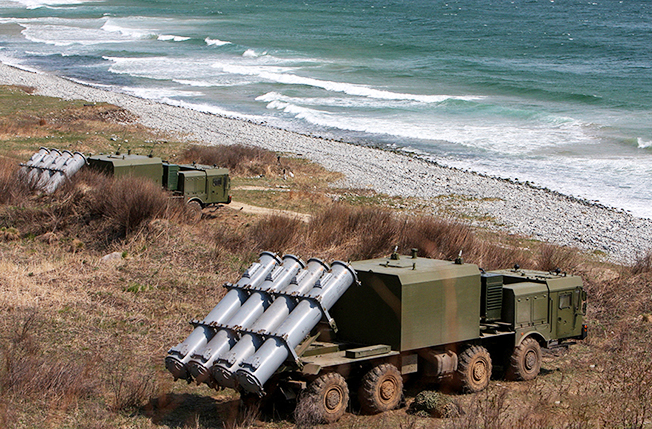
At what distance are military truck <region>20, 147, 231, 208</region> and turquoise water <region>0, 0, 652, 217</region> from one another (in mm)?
17912

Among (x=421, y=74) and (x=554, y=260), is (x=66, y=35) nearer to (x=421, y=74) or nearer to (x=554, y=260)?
(x=421, y=74)

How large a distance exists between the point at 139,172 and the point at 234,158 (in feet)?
35.5

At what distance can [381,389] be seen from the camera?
11.1 m

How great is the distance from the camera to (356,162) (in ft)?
129

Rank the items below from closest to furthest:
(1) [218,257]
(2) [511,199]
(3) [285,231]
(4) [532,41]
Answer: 1. (1) [218,257]
2. (3) [285,231]
3. (2) [511,199]
4. (4) [532,41]

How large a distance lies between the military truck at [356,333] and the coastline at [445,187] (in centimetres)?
1318

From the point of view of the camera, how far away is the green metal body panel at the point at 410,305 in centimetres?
1136

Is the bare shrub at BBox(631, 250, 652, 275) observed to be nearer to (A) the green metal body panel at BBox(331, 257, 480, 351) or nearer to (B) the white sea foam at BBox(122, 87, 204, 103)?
(A) the green metal body panel at BBox(331, 257, 480, 351)

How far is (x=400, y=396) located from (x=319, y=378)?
1.51m

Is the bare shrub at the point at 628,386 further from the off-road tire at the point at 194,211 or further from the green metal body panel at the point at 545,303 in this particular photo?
the off-road tire at the point at 194,211

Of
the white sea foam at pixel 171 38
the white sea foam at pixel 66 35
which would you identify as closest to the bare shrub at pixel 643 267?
the white sea foam at pixel 66 35

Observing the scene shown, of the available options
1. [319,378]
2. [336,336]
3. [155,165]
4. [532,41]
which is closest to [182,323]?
[336,336]

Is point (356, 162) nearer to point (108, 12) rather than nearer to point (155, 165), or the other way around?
point (155, 165)

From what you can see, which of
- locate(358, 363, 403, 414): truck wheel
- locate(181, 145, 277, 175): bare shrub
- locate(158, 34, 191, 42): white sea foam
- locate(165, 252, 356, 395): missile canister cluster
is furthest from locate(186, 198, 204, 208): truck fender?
locate(158, 34, 191, 42): white sea foam
